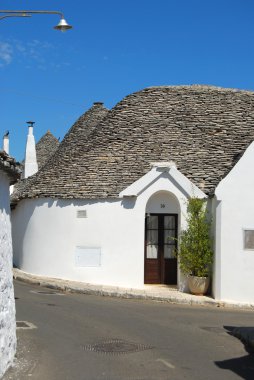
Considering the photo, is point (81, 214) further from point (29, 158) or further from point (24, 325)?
point (29, 158)

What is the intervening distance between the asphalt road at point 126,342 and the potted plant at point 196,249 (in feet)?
6.63

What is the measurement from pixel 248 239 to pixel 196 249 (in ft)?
5.68

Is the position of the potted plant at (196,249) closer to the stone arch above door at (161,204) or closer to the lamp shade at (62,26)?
the stone arch above door at (161,204)

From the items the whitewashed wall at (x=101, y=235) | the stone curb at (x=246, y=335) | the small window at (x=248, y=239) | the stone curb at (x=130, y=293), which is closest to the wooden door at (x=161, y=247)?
the whitewashed wall at (x=101, y=235)

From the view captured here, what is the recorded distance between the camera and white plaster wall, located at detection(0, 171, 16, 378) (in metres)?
8.32

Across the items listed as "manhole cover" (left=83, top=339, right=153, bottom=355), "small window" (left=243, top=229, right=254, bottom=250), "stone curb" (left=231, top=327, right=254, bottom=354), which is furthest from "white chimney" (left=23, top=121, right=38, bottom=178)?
"manhole cover" (left=83, top=339, right=153, bottom=355)

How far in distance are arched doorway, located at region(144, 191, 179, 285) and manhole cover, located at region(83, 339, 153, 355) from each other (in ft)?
30.8

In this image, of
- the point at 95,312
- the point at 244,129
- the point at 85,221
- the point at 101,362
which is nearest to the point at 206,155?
the point at 244,129

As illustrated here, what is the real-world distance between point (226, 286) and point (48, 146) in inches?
981

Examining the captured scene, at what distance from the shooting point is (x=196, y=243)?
1848cm

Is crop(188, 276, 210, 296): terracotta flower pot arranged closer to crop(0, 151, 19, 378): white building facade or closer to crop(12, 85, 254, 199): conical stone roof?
crop(12, 85, 254, 199): conical stone roof

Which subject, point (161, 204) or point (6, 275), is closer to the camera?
point (6, 275)

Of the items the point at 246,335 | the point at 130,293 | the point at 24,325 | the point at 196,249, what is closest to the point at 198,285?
the point at 196,249

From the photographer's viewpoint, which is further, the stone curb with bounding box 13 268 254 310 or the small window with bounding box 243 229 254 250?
the small window with bounding box 243 229 254 250
